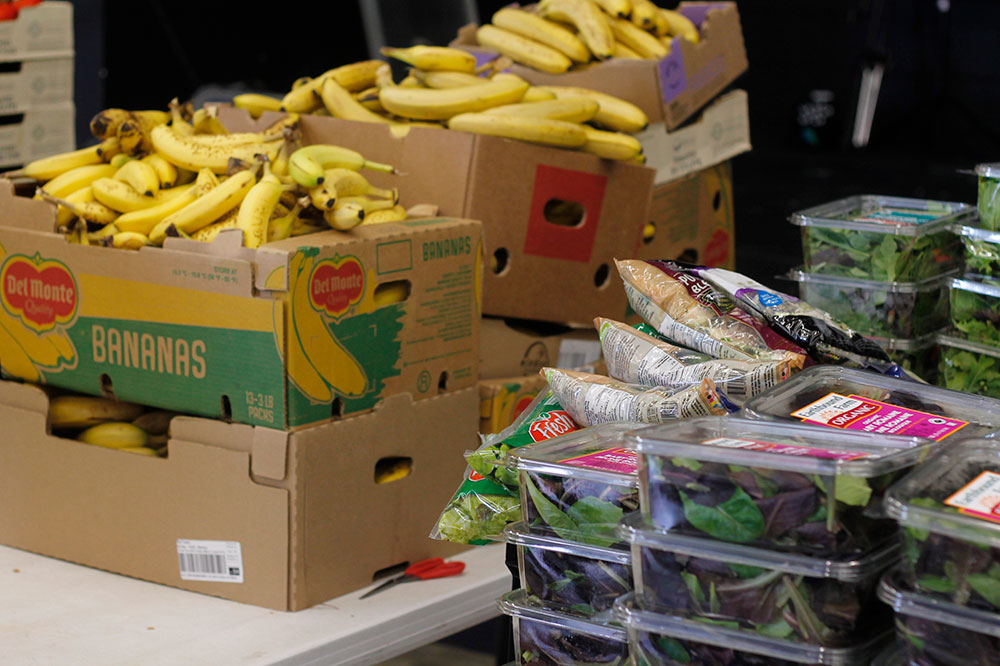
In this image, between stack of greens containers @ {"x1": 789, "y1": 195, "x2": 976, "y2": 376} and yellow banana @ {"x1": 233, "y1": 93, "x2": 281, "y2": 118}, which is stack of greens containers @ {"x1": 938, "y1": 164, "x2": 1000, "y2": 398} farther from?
yellow banana @ {"x1": 233, "y1": 93, "x2": 281, "y2": 118}

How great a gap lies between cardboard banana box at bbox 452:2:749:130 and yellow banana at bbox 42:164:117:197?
92cm

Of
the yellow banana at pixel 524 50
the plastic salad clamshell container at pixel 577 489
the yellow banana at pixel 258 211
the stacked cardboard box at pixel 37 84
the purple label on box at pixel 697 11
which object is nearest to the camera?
the plastic salad clamshell container at pixel 577 489

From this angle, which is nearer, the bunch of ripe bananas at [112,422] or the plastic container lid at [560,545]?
the plastic container lid at [560,545]

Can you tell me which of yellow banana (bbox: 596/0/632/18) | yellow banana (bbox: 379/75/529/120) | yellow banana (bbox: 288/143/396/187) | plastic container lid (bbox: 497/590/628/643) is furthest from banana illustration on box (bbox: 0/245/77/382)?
yellow banana (bbox: 596/0/632/18)

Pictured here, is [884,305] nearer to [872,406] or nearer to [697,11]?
[872,406]

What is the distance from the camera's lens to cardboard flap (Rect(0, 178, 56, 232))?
1.91m

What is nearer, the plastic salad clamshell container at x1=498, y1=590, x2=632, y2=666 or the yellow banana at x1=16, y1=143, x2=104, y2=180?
the plastic salad clamshell container at x1=498, y1=590, x2=632, y2=666

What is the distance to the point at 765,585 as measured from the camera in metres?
0.87

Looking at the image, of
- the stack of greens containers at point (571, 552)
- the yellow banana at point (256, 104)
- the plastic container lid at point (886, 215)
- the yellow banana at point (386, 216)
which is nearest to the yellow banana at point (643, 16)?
the yellow banana at point (256, 104)

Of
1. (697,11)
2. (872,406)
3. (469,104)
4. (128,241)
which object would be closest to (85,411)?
(128,241)

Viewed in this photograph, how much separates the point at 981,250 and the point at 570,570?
2.48ft

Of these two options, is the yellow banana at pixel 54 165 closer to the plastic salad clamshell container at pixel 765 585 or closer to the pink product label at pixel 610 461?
the pink product label at pixel 610 461

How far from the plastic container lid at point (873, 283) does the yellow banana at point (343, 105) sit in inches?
41.7

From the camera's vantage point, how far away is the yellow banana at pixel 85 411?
1.95 metres
